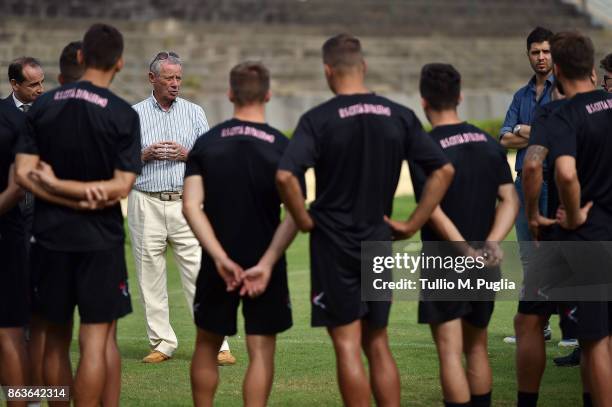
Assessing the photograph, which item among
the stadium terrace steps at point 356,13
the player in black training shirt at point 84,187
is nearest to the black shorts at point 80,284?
the player in black training shirt at point 84,187

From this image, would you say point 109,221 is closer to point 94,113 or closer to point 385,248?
point 94,113

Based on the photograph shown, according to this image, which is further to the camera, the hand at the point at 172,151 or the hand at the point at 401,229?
the hand at the point at 172,151

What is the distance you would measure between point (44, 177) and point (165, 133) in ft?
9.62

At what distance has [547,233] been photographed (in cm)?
730

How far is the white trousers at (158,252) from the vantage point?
380 inches

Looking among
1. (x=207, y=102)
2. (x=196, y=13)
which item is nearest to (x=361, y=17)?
(x=196, y=13)

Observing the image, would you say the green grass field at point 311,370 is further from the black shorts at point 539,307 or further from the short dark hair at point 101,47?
the short dark hair at point 101,47

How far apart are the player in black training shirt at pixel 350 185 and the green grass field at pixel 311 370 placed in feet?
5.26

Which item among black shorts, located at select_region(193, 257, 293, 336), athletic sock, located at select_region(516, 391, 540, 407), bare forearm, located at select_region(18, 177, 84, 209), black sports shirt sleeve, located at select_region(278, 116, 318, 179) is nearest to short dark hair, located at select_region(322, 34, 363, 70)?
black sports shirt sleeve, located at select_region(278, 116, 318, 179)

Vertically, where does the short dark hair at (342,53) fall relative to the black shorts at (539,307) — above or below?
above

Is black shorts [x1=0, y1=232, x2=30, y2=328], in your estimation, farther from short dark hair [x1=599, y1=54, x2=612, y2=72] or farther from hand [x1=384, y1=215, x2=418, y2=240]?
short dark hair [x1=599, y1=54, x2=612, y2=72]

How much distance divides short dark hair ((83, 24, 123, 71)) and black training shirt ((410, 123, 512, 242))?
1.87 metres

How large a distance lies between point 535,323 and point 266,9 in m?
27.0

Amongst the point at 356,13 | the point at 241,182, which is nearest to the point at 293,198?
the point at 241,182
